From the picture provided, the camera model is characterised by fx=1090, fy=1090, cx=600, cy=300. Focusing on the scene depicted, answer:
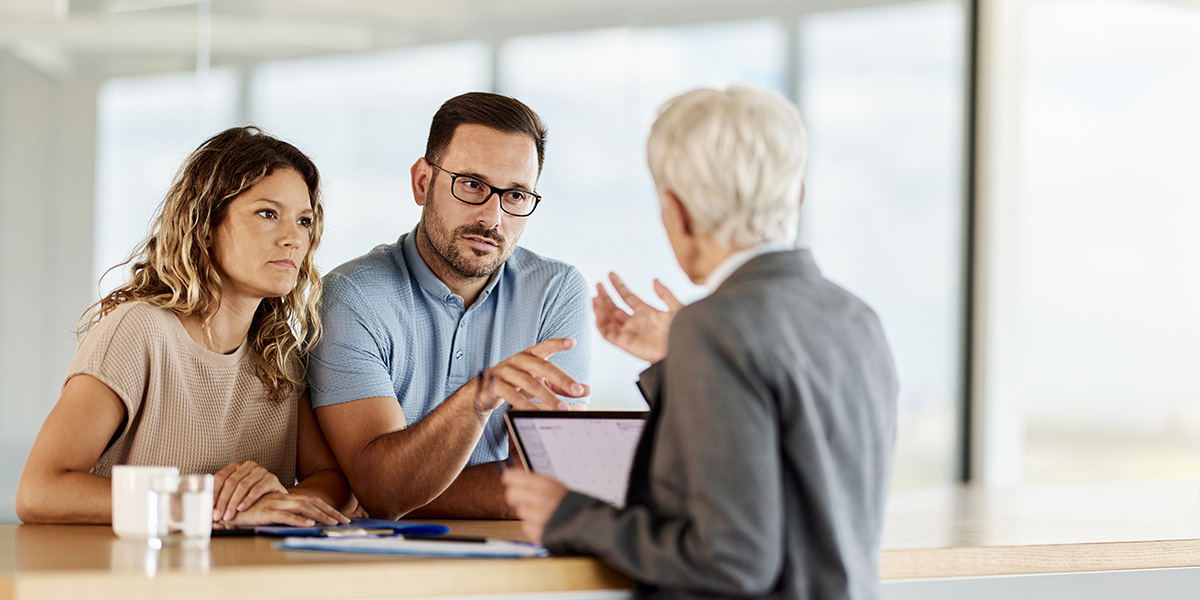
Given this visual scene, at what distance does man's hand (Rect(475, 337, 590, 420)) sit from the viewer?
1350 mm

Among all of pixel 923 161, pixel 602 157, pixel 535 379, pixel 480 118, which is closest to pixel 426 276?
pixel 480 118

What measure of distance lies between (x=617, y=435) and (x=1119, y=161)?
390 cm

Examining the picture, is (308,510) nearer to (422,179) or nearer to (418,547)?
(418,547)

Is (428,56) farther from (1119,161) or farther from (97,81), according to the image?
(1119,161)

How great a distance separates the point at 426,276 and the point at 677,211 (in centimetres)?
93

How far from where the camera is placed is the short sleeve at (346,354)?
1.71 m

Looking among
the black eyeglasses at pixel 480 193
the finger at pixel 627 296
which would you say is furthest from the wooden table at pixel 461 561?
the black eyeglasses at pixel 480 193

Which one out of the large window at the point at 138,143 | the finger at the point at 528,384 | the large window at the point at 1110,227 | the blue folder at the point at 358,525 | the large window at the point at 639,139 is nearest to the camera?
the blue folder at the point at 358,525

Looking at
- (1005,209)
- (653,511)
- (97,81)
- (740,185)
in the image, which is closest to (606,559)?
(653,511)

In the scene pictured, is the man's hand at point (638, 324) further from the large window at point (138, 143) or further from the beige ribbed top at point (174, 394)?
the large window at point (138, 143)

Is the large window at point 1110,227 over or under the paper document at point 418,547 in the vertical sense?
over

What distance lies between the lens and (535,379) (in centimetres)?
137

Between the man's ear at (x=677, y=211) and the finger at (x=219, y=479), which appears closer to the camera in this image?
the man's ear at (x=677, y=211)

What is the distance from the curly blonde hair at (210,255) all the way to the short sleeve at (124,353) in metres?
0.05
